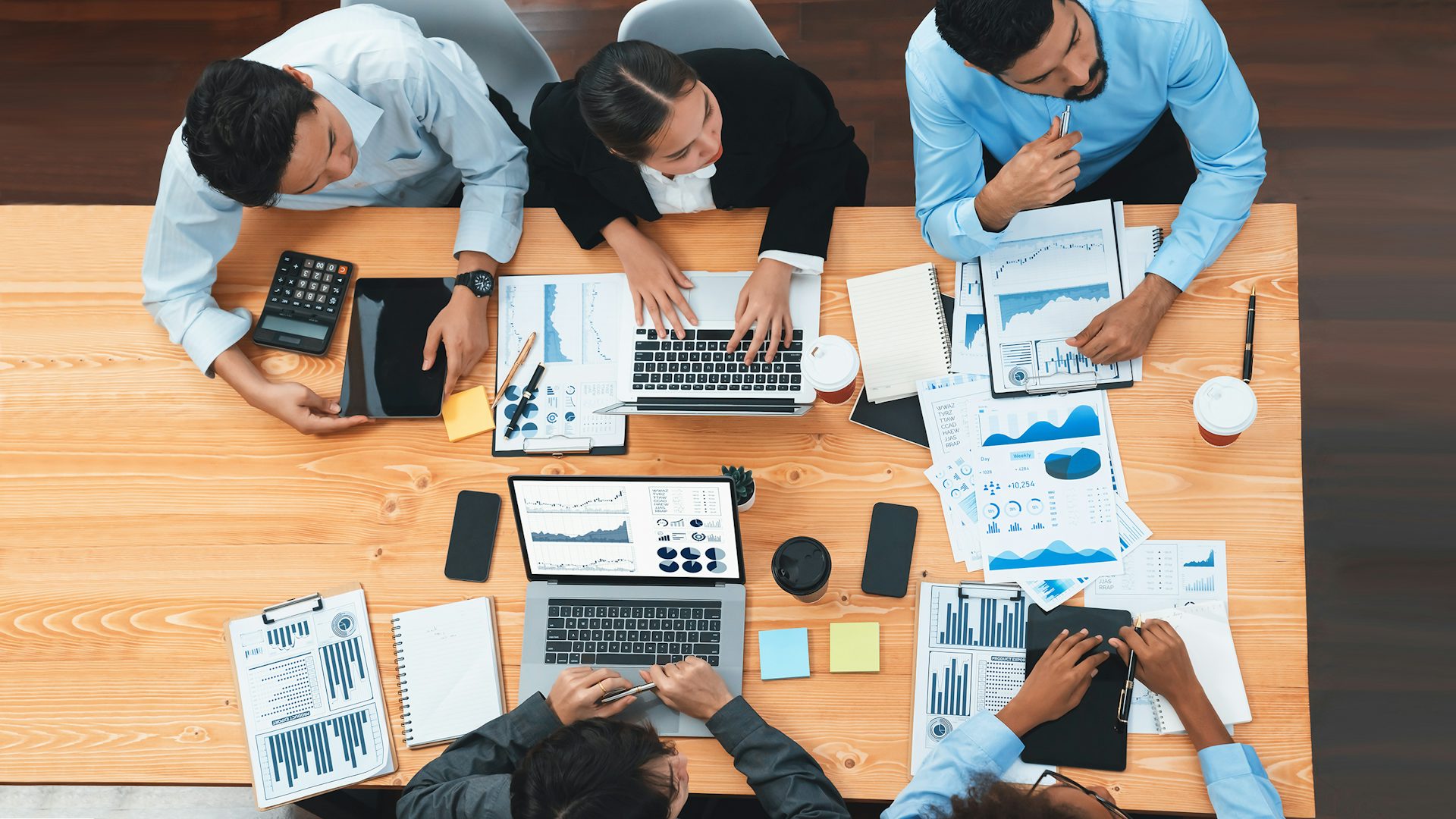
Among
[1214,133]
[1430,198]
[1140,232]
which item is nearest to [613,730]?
[1140,232]

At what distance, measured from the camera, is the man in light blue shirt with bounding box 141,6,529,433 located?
154 cm

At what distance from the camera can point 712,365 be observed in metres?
1.56

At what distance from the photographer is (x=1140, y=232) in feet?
5.06

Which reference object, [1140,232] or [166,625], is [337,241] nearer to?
[166,625]

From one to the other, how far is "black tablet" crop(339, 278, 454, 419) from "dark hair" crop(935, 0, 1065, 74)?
90 centimetres

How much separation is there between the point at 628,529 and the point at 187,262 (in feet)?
2.89

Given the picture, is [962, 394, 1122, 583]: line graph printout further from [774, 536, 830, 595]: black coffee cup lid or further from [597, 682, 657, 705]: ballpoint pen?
[597, 682, 657, 705]: ballpoint pen

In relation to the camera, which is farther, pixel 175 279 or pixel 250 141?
pixel 175 279

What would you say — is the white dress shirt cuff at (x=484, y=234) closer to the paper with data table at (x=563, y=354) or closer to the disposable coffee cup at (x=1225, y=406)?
the paper with data table at (x=563, y=354)

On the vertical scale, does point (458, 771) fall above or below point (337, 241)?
below

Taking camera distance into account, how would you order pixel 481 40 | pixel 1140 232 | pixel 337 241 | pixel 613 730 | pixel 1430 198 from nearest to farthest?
1. pixel 613 730
2. pixel 1140 232
3. pixel 337 241
4. pixel 481 40
5. pixel 1430 198

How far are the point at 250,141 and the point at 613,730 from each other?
0.98 meters

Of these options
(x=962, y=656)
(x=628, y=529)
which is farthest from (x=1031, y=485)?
(x=628, y=529)

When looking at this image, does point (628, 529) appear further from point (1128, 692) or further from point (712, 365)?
point (1128, 692)
